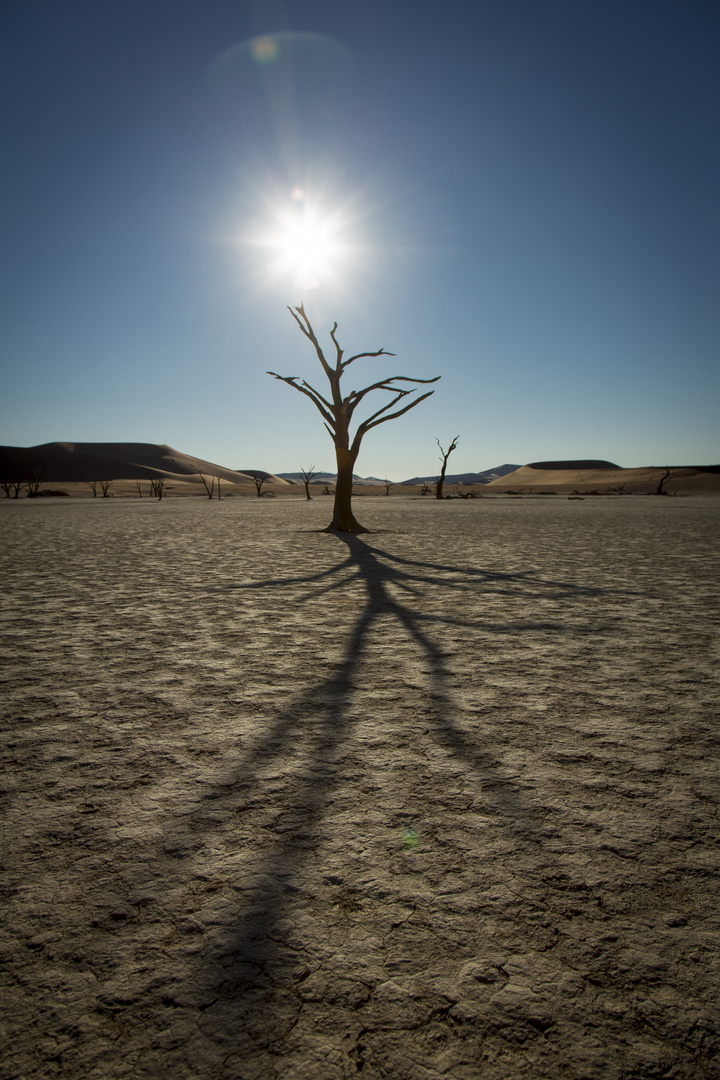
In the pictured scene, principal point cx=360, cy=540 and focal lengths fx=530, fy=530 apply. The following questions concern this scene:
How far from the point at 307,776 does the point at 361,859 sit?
1.85 feet

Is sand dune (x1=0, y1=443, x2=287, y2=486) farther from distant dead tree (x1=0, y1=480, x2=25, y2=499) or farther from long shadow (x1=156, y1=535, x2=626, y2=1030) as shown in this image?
long shadow (x1=156, y1=535, x2=626, y2=1030)

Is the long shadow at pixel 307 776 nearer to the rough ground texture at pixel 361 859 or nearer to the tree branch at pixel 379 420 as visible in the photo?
the rough ground texture at pixel 361 859

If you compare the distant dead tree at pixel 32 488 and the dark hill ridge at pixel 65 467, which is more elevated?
the dark hill ridge at pixel 65 467

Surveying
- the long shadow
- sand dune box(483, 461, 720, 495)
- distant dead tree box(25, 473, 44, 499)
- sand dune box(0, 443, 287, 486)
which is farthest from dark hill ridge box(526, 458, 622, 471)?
the long shadow

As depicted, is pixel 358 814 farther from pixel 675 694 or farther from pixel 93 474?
pixel 93 474

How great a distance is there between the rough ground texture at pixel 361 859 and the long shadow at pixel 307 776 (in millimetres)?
10

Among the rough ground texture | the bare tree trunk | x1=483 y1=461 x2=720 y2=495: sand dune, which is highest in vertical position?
x1=483 y1=461 x2=720 y2=495: sand dune

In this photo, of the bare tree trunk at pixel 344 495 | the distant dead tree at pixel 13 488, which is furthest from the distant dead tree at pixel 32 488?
the bare tree trunk at pixel 344 495

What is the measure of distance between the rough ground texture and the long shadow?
0.03 ft

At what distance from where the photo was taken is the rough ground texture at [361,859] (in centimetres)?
Answer: 123

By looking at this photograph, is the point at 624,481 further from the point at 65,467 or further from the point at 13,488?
the point at 65,467

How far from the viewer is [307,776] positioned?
2.29 m

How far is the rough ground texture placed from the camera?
1232 millimetres

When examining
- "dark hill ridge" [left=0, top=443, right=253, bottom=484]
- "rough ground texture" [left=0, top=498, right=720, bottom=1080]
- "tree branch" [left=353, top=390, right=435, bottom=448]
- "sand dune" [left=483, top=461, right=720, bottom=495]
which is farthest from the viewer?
"dark hill ridge" [left=0, top=443, right=253, bottom=484]
